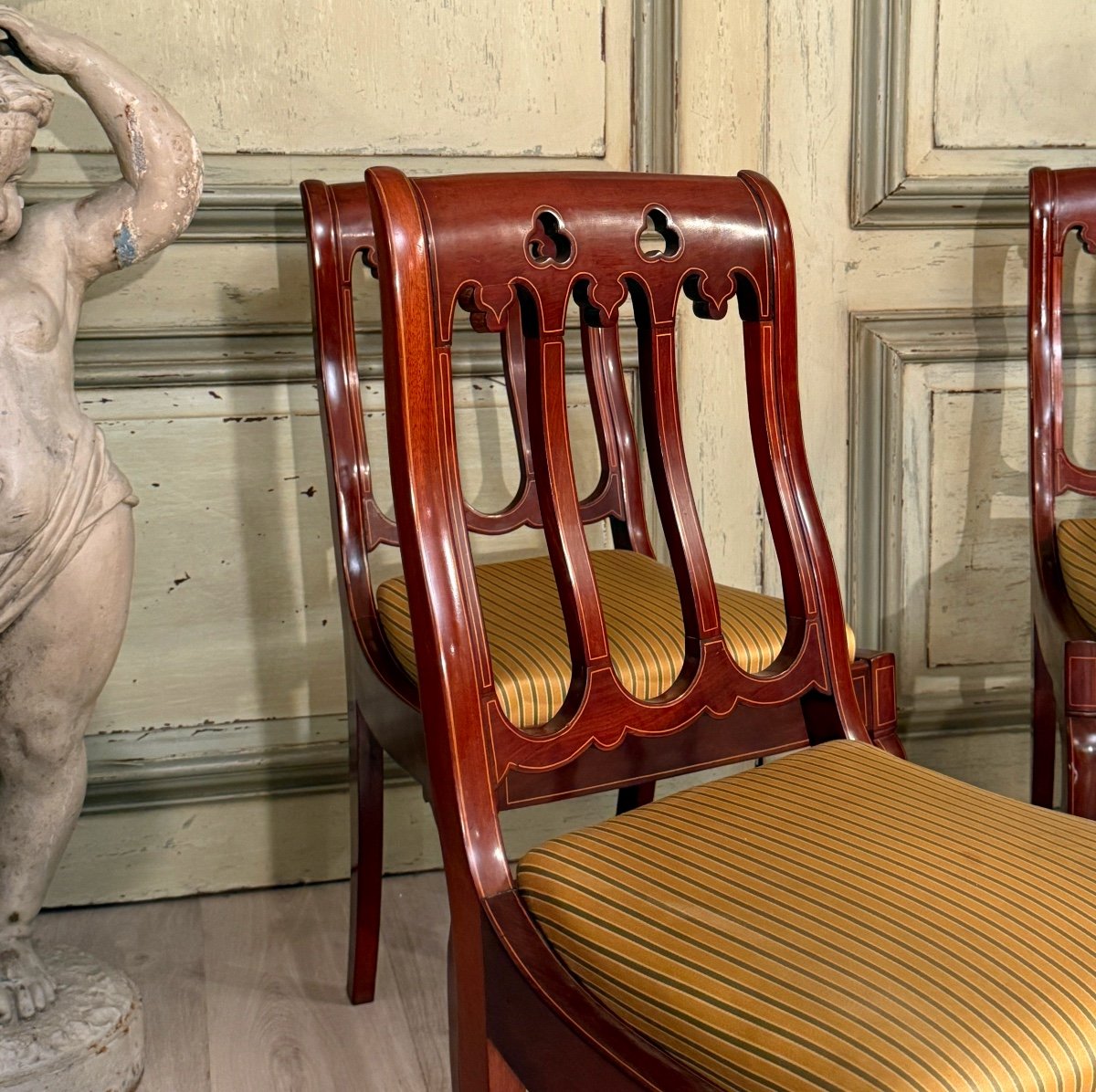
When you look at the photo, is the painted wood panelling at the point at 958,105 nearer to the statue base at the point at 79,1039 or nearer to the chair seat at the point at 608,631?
the chair seat at the point at 608,631

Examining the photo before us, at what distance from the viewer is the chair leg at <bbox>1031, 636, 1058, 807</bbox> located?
67.7 inches

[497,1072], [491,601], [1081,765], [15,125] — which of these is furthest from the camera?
[491,601]

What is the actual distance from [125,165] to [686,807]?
2.75 feet

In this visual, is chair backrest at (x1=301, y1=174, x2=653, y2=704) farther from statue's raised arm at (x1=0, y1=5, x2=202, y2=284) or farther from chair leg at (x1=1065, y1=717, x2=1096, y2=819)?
chair leg at (x1=1065, y1=717, x2=1096, y2=819)

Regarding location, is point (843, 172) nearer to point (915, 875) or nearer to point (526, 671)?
point (526, 671)

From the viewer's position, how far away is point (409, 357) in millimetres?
892

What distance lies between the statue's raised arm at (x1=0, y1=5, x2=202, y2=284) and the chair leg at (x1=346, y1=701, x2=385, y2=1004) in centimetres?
56

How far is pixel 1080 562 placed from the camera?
60.6 inches

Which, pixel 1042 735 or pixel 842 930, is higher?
pixel 842 930

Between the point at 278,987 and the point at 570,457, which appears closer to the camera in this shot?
the point at 570,457

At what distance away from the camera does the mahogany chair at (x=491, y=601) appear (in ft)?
4.07

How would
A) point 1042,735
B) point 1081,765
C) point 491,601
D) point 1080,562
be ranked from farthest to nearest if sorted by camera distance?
point 1042,735 < point 1080,562 < point 491,601 < point 1081,765

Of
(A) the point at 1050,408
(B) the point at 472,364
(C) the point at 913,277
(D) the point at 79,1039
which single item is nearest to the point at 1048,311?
(A) the point at 1050,408

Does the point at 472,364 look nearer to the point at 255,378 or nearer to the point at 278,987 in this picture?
the point at 255,378
